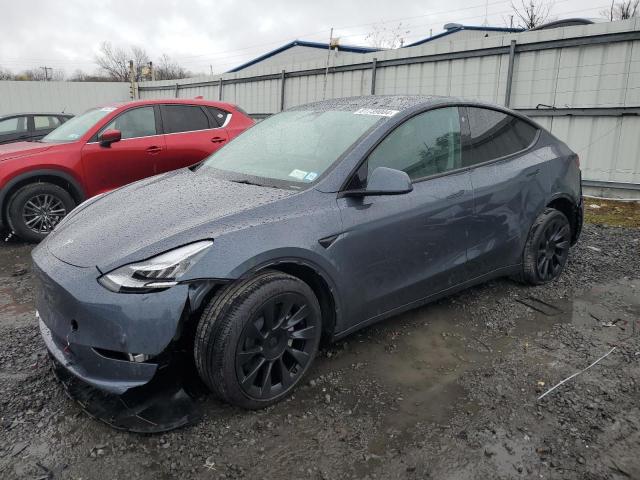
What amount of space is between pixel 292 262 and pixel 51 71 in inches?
2331

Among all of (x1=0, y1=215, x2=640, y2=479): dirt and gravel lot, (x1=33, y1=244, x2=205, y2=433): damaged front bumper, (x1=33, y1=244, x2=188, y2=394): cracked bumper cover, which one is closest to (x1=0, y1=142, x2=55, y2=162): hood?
(x1=0, y1=215, x2=640, y2=479): dirt and gravel lot

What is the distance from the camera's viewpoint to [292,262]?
8.00 feet

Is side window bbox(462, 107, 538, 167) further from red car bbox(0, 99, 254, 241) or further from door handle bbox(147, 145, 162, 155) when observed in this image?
door handle bbox(147, 145, 162, 155)

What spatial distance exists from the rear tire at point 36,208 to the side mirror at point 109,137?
724 millimetres

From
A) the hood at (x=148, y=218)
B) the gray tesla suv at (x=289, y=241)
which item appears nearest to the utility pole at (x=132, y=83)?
the gray tesla suv at (x=289, y=241)

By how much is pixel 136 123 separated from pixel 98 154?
0.70 m

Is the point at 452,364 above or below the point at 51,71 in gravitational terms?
below

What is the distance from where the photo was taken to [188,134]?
252 inches

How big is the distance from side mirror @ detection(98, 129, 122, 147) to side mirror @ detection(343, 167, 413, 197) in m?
4.14

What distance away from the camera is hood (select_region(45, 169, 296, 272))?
7.47 ft

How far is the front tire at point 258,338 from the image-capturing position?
2223 millimetres

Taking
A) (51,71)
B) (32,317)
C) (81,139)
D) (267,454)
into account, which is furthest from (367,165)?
(51,71)

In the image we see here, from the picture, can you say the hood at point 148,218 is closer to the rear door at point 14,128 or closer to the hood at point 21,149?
the hood at point 21,149

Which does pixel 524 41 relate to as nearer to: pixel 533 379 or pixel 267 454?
pixel 533 379
